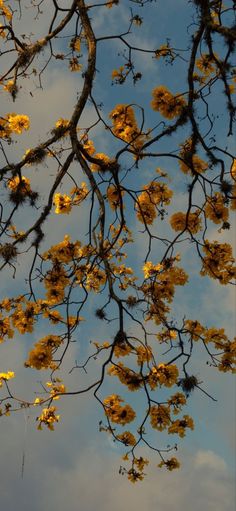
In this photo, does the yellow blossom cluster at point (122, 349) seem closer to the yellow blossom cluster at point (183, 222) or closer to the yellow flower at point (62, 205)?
the yellow blossom cluster at point (183, 222)

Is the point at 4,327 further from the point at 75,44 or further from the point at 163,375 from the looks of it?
the point at 75,44

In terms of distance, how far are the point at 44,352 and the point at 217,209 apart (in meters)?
2.15

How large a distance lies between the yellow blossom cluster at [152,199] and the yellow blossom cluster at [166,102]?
29.7 inches

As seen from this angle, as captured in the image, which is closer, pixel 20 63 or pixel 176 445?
pixel 176 445

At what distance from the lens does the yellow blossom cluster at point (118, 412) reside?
584 centimetres

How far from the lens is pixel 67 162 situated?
215 inches

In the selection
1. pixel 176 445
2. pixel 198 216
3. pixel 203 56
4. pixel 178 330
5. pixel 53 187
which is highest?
pixel 203 56

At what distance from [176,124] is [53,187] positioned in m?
1.26

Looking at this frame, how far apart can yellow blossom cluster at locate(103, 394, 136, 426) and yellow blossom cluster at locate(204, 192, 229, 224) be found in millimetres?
2011

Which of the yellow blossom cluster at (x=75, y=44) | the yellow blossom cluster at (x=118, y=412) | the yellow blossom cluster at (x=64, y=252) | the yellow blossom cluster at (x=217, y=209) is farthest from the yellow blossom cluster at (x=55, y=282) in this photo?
the yellow blossom cluster at (x=75, y=44)

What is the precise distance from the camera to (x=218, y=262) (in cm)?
583

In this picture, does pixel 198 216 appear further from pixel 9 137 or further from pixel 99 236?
pixel 9 137

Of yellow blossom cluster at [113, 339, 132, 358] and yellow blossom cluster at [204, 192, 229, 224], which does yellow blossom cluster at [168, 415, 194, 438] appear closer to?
yellow blossom cluster at [113, 339, 132, 358]

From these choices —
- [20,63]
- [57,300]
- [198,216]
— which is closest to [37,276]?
[57,300]
